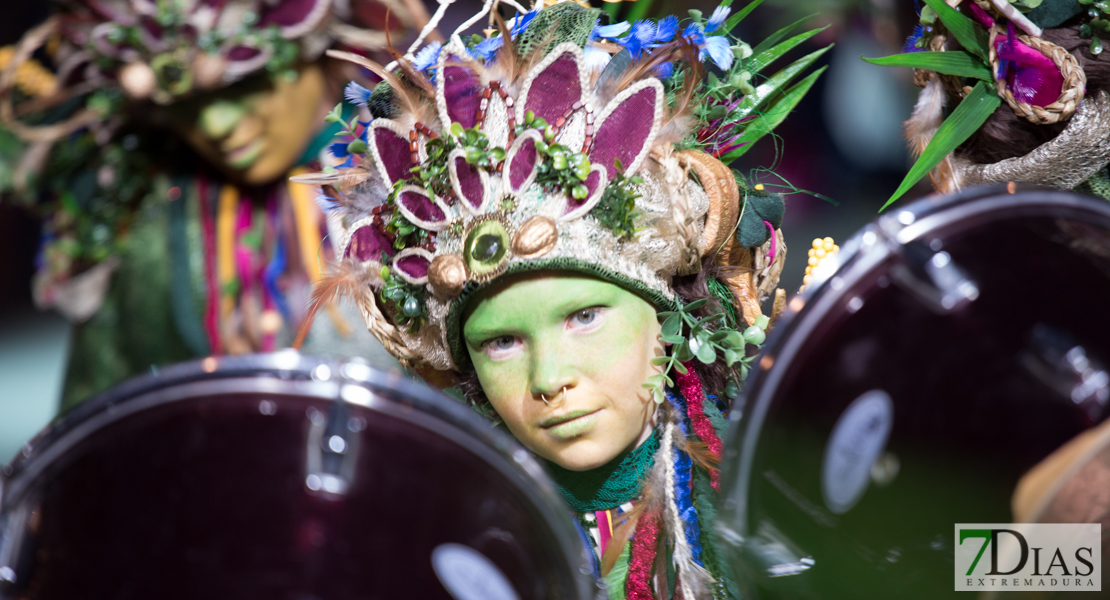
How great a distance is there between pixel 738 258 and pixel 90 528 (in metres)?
0.95

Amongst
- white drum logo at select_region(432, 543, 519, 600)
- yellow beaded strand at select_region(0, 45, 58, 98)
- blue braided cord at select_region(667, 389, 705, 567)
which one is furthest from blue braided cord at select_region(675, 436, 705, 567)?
yellow beaded strand at select_region(0, 45, 58, 98)

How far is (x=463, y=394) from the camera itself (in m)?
1.42

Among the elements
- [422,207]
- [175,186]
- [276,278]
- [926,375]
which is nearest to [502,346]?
[422,207]

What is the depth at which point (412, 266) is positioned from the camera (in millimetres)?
1295

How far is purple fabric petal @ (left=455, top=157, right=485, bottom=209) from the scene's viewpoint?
4.02 feet

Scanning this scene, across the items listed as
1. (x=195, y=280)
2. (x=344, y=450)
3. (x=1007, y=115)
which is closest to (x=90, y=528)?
(x=344, y=450)

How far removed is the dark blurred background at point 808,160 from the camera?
8.11ft

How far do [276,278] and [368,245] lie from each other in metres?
0.99

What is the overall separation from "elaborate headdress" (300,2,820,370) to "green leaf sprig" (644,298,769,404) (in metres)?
0.04

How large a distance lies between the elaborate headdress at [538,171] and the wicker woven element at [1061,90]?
35 centimetres

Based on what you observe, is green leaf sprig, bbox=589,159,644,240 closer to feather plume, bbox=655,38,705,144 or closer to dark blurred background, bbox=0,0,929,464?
feather plume, bbox=655,38,705,144

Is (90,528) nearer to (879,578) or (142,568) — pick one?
(142,568)

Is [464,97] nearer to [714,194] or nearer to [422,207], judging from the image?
[422,207]

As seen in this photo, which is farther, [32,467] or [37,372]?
[37,372]
